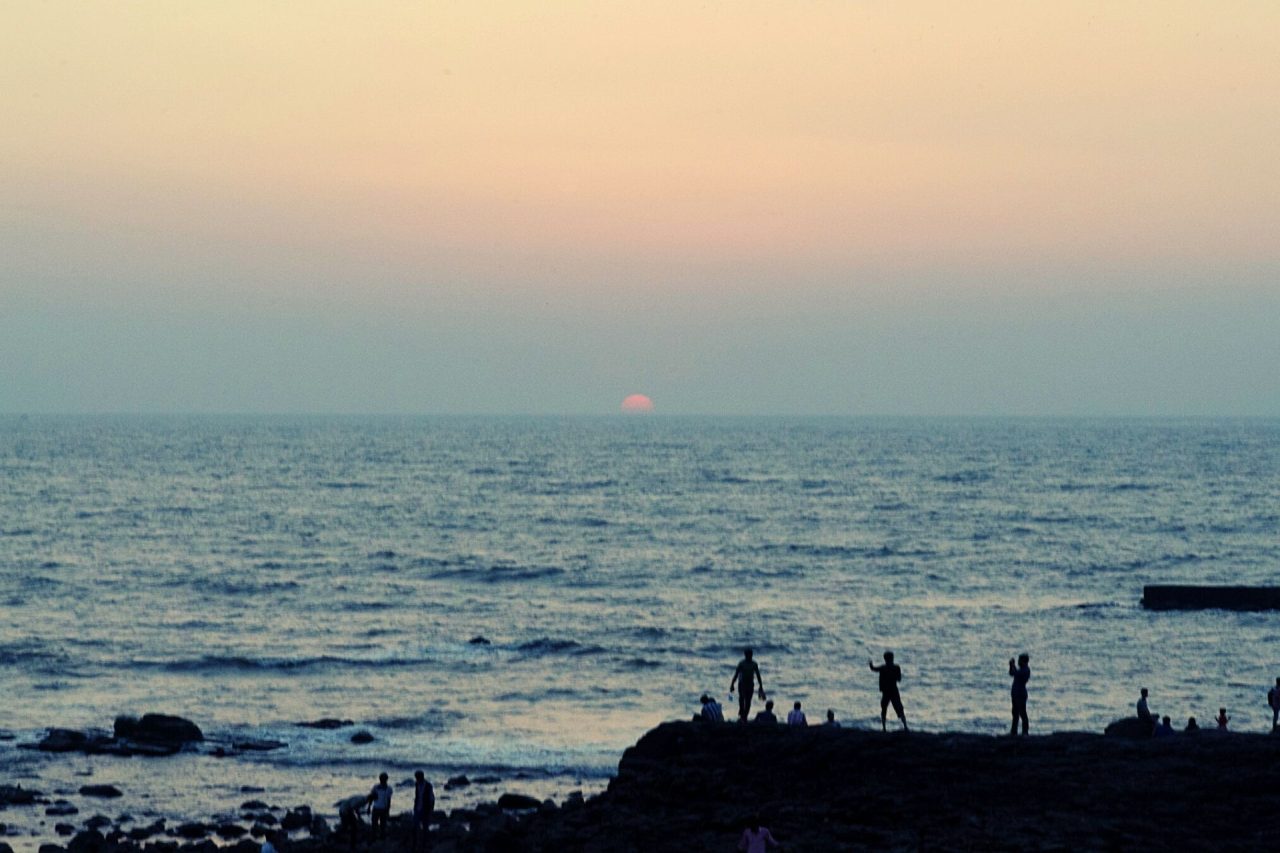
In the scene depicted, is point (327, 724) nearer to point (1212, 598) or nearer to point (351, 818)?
point (351, 818)

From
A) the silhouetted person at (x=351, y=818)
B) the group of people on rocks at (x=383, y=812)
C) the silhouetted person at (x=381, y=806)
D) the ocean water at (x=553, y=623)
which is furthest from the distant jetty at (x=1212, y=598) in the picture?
the silhouetted person at (x=381, y=806)

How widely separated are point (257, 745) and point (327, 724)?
300cm

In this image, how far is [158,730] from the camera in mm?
40312

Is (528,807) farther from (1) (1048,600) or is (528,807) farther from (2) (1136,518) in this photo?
(2) (1136,518)

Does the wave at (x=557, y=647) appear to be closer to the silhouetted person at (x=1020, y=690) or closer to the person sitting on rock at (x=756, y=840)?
the silhouetted person at (x=1020, y=690)

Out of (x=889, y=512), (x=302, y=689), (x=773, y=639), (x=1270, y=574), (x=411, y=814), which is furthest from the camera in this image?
(x=889, y=512)

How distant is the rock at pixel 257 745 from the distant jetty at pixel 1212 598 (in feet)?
133

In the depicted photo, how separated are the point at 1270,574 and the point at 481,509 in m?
70.3

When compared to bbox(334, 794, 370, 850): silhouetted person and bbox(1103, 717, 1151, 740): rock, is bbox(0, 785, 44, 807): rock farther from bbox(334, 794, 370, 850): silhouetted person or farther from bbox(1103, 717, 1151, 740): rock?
bbox(1103, 717, 1151, 740): rock

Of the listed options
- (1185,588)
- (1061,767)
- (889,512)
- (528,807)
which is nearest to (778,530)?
(889,512)

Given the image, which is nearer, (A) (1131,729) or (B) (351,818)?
(B) (351,818)

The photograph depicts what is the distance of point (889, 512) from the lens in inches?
4862

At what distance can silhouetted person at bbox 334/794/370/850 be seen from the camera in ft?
96.4

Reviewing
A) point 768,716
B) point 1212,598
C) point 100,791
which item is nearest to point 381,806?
point 768,716
